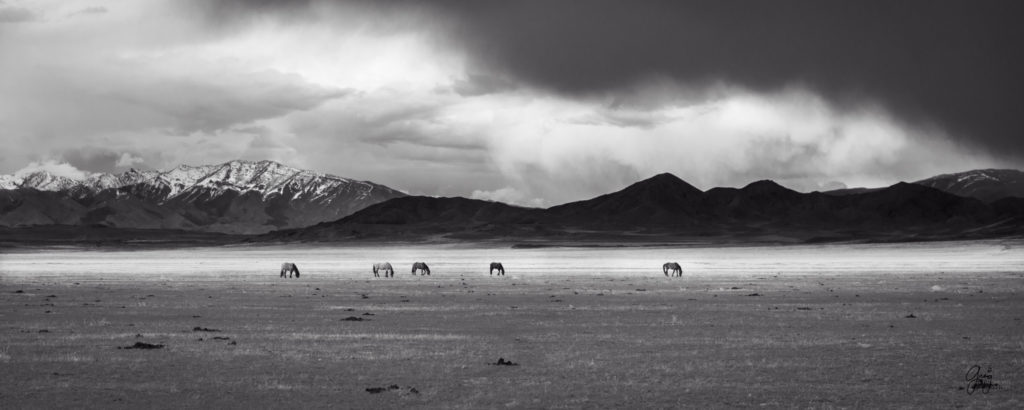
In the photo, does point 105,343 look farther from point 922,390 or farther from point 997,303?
point 997,303

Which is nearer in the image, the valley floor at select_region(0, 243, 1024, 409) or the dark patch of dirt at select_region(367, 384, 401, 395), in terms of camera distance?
the valley floor at select_region(0, 243, 1024, 409)

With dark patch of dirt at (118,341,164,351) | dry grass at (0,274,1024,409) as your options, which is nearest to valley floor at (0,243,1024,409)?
dry grass at (0,274,1024,409)

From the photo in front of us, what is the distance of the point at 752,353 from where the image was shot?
2080 centimetres

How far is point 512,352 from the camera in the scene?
2125cm

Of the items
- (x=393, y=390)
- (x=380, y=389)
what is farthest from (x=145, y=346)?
(x=393, y=390)

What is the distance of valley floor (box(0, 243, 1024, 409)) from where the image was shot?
1540cm

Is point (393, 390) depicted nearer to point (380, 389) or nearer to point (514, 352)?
point (380, 389)

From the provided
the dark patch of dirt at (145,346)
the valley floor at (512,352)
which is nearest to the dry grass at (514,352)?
the valley floor at (512,352)

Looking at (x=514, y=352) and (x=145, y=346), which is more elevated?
(x=145, y=346)

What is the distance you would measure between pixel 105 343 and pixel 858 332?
19900 millimetres

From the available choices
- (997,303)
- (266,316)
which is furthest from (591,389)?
(997,303)

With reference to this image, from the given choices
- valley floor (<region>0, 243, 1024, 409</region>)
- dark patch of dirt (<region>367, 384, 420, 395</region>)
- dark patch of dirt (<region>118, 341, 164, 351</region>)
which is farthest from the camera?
dark patch of dirt (<region>118, 341, 164, 351</region>)

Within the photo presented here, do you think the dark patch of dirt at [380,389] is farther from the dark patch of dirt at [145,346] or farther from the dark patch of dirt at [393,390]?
the dark patch of dirt at [145,346]

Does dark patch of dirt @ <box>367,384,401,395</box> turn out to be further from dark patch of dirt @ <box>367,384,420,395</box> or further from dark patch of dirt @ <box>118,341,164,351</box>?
dark patch of dirt @ <box>118,341,164,351</box>
